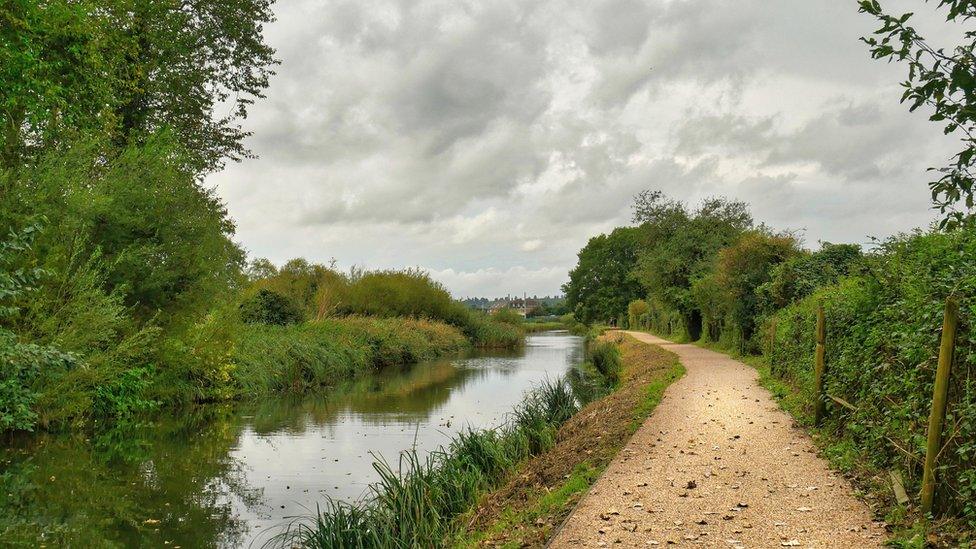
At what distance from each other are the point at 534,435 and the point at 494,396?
10.4 m

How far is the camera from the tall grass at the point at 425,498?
21.9 feet

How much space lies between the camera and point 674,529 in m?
6.16

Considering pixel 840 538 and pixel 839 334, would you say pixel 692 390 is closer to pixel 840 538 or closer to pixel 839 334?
pixel 839 334

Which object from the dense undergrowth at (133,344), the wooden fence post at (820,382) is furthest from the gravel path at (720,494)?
the dense undergrowth at (133,344)

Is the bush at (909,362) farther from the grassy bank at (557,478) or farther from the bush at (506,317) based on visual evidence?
the bush at (506,317)

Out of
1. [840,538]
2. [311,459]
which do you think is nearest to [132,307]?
[311,459]

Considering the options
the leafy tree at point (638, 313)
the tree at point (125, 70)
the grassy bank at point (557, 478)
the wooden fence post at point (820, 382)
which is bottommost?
the grassy bank at point (557, 478)

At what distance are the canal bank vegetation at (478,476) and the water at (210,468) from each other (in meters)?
0.94

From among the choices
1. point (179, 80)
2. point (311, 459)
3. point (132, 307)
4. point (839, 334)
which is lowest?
point (311, 459)

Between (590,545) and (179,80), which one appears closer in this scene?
(590,545)

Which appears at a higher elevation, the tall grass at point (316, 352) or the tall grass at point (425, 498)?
the tall grass at point (316, 352)

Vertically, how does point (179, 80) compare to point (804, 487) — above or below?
above

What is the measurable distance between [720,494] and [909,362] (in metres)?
Result: 2.27

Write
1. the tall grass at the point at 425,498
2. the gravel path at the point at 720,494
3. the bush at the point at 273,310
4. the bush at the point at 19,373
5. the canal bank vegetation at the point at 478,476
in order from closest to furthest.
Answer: the gravel path at the point at 720,494 → the tall grass at the point at 425,498 → the canal bank vegetation at the point at 478,476 → the bush at the point at 19,373 → the bush at the point at 273,310
